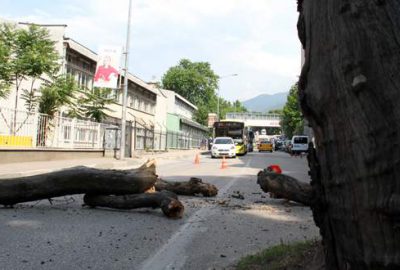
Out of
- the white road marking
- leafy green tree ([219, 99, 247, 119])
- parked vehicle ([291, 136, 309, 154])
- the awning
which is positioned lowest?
the white road marking

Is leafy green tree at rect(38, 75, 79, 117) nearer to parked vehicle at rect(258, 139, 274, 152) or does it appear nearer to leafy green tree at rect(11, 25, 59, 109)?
leafy green tree at rect(11, 25, 59, 109)

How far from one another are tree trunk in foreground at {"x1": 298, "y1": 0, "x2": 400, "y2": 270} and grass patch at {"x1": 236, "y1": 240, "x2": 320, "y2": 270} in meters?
1.82

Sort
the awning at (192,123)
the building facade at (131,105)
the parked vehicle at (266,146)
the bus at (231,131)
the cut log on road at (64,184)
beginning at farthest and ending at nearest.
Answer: the awning at (192,123) < the parked vehicle at (266,146) < the bus at (231,131) < the building facade at (131,105) < the cut log on road at (64,184)

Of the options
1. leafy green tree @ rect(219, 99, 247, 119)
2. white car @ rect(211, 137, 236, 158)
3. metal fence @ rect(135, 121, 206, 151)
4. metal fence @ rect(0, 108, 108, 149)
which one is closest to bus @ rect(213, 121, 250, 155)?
metal fence @ rect(135, 121, 206, 151)

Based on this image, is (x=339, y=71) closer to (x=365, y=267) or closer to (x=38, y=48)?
(x=365, y=267)

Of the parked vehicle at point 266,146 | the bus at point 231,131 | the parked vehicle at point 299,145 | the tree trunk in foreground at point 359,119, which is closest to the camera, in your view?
the tree trunk in foreground at point 359,119

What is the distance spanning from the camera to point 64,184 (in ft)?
28.4

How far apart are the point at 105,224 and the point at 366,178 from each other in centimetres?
590

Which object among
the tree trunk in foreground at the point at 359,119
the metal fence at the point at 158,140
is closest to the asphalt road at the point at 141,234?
the tree trunk in foreground at the point at 359,119

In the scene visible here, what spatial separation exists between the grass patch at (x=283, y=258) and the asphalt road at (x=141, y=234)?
0.36 meters

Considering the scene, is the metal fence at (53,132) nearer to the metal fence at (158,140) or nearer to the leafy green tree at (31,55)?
the leafy green tree at (31,55)

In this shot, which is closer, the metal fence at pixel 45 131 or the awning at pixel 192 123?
the metal fence at pixel 45 131

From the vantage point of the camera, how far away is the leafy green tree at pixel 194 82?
11269cm

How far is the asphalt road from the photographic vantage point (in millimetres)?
5430
